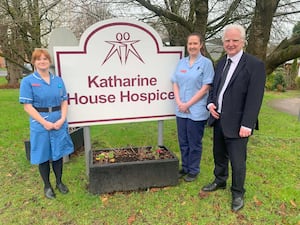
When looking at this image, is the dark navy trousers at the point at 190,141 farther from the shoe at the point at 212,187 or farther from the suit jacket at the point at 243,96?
the suit jacket at the point at 243,96

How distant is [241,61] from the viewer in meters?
Answer: 2.53

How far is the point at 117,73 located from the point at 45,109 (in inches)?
36.0

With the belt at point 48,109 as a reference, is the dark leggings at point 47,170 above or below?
below

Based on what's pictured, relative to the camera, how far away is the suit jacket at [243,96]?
244 centimetres

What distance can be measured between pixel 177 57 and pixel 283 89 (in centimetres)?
1511

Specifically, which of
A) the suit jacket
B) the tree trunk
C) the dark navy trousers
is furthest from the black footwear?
the tree trunk

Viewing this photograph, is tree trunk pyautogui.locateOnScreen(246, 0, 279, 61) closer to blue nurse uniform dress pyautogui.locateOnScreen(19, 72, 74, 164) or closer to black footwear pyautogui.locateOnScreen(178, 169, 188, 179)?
black footwear pyautogui.locateOnScreen(178, 169, 188, 179)

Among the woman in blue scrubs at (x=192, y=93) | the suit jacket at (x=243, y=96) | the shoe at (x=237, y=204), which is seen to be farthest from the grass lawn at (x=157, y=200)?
the suit jacket at (x=243, y=96)

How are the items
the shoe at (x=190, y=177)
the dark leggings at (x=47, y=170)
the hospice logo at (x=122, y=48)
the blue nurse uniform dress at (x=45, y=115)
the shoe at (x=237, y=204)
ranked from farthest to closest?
the shoe at (x=190, y=177) → the hospice logo at (x=122, y=48) → the dark leggings at (x=47, y=170) → the shoe at (x=237, y=204) → the blue nurse uniform dress at (x=45, y=115)

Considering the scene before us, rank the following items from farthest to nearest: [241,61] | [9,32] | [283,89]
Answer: [283,89], [9,32], [241,61]

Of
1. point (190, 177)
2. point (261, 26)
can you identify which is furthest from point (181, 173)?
point (261, 26)

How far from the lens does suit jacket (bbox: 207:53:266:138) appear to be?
2.44 meters

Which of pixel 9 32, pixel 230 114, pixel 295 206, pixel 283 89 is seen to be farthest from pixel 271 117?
pixel 283 89

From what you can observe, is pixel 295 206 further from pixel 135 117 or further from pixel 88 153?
pixel 88 153
